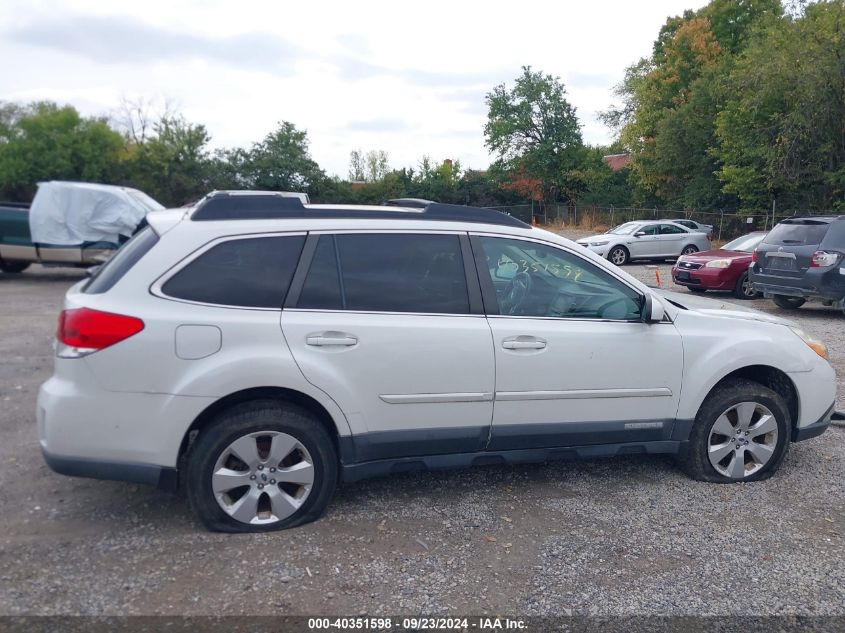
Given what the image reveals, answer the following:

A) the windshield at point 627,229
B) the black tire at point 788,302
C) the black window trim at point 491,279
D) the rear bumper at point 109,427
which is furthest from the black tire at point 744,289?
the rear bumper at point 109,427

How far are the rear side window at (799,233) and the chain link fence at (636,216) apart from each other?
549 inches

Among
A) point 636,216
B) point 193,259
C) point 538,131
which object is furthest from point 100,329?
point 538,131

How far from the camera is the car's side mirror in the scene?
440 centimetres

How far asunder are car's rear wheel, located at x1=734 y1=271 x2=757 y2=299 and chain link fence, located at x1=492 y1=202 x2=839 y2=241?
40.0 ft

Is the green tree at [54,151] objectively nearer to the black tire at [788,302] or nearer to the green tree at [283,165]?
the green tree at [283,165]

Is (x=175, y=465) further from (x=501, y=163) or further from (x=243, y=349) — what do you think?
(x=501, y=163)

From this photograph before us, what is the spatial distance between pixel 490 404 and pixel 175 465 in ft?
5.73

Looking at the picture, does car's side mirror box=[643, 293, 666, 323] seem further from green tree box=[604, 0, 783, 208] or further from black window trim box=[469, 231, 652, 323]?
green tree box=[604, 0, 783, 208]

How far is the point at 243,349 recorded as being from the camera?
378 centimetres

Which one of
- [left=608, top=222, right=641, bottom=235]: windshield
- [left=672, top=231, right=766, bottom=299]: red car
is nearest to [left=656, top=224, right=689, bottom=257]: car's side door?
[left=608, top=222, right=641, bottom=235]: windshield

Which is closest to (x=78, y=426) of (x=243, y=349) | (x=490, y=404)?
(x=243, y=349)

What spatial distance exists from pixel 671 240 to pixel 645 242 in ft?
3.67

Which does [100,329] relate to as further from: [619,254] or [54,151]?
[54,151]

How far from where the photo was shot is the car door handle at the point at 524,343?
13.7 ft
